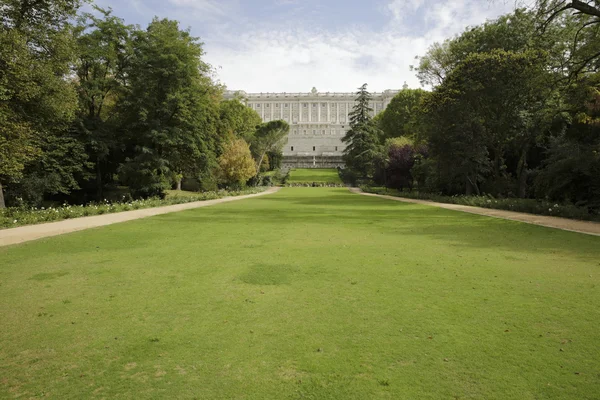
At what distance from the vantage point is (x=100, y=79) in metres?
24.2

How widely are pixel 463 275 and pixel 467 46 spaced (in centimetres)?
2523

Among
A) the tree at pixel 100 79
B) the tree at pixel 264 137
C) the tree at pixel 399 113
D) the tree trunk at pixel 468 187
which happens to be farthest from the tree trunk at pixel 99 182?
the tree at pixel 399 113

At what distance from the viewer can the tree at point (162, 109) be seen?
2311 centimetres

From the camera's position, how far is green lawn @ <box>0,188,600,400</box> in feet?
8.61

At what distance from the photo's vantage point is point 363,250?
7402 mm

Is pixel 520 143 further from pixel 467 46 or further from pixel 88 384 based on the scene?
pixel 88 384

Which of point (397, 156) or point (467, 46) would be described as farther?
point (397, 156)

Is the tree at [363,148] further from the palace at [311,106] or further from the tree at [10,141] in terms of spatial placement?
the palace at [311,106]

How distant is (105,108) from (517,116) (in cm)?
2673

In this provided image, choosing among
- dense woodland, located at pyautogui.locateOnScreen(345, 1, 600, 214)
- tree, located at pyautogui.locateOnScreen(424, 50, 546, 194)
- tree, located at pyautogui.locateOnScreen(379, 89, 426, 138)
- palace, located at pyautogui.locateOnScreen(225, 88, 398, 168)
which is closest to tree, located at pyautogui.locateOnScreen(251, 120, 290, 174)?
tree, located at pyautogui.locateOnScreen(379, 89, 426, 138)

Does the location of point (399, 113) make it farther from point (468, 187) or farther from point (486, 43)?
point (468, 187)

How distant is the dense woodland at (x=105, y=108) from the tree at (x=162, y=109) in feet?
0.21

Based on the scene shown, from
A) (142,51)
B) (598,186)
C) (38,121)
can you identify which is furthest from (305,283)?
(142,51)

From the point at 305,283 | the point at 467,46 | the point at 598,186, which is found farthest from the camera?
the point at 467,46
